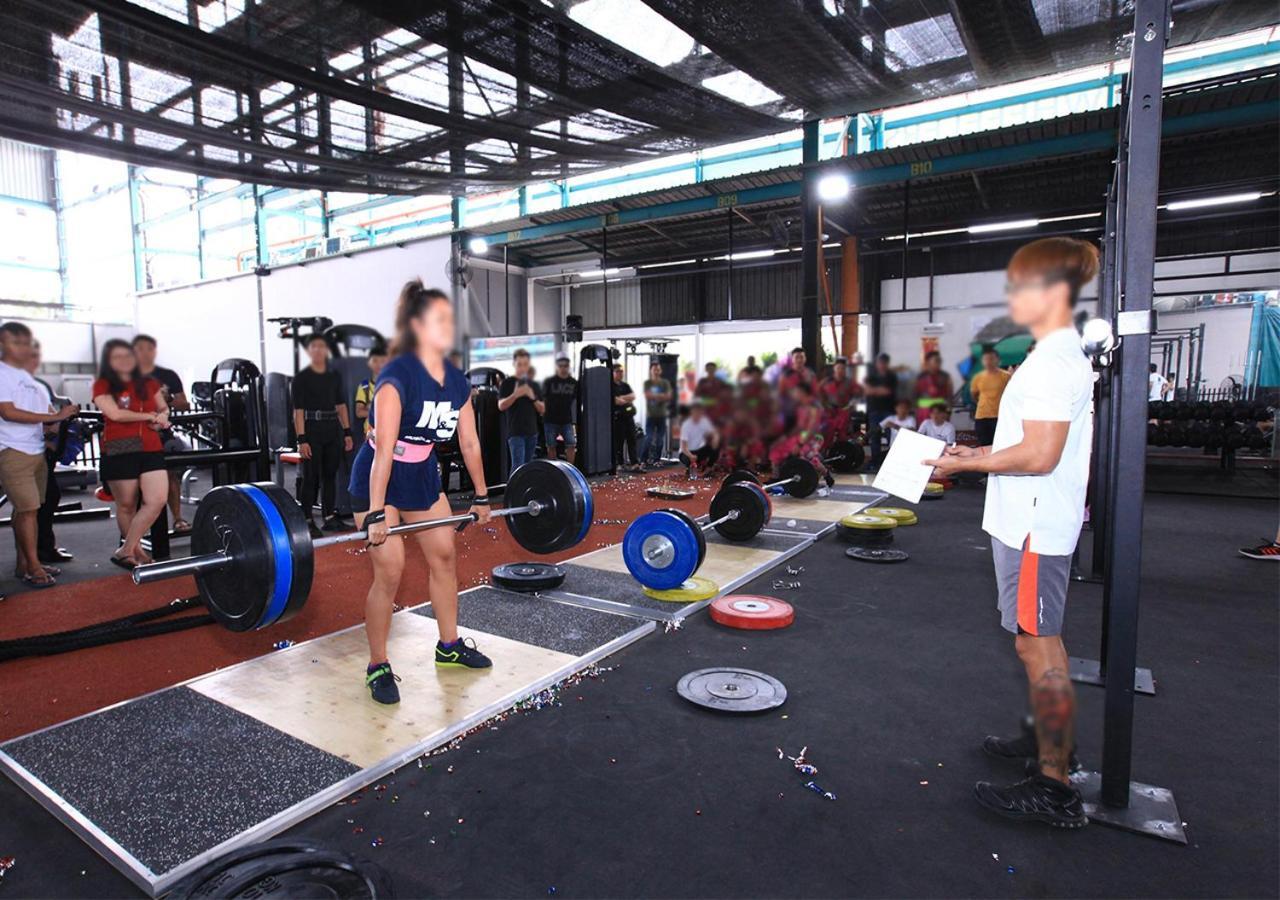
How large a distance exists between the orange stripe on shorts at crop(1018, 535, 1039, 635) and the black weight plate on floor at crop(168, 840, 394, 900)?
155 centimetres

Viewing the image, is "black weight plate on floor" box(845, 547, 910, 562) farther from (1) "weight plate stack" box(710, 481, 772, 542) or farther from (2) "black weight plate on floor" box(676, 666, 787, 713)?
(2) "black weight plate on floor" box(676, 666, 787, 713)

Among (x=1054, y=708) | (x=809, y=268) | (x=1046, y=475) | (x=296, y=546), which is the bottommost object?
(x=296, y=546)

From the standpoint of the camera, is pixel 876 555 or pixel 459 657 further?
pixel 876 555

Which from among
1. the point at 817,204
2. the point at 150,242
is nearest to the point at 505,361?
the point at 817,204

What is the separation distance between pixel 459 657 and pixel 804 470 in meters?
1.77

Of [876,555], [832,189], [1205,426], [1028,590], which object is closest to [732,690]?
[1028,590]

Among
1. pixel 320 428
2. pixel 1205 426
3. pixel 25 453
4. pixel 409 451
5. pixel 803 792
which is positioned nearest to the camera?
pixel 803 792

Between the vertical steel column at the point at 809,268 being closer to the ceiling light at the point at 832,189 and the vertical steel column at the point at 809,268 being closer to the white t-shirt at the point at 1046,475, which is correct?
the ceiling light at the point at 832,189

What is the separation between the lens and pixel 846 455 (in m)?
1.43

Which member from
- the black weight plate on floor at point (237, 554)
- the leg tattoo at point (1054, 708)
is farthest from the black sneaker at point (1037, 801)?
the black weight plate on floor at point (237, 554)

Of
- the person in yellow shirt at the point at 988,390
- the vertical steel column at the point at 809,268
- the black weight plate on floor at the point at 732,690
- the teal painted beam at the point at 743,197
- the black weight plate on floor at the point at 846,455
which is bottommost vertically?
the black weight plate on floor at the point at 732,690

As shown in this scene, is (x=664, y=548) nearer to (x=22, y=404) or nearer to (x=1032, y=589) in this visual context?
(x=1032, y=589)

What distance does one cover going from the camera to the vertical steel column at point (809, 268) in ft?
3.47

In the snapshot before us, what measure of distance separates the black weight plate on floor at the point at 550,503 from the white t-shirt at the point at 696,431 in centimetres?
189
